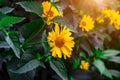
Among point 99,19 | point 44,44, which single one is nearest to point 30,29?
point 44,44

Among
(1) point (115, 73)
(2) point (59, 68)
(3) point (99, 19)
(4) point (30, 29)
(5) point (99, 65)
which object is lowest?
(1) point (115, 73)

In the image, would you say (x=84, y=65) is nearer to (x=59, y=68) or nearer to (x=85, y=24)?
(x=85, y=24)

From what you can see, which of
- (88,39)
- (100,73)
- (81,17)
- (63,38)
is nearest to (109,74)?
(100,73)

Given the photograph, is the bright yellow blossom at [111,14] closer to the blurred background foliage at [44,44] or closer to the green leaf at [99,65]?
the blurred background foliage at [44,44]

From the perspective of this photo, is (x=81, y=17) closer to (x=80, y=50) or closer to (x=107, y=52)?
(x=80, y=50)

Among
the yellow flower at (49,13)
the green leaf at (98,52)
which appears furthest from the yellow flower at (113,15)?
the yellow flower at (49,13)

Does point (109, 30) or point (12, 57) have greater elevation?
point (12, 57)

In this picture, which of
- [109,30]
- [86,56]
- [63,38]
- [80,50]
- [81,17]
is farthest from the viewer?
[109,30]

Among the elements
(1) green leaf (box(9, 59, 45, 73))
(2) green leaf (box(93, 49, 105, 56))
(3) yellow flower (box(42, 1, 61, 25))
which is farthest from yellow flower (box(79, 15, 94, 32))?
(1) green leaf (box(9, 59, 45, 73))
